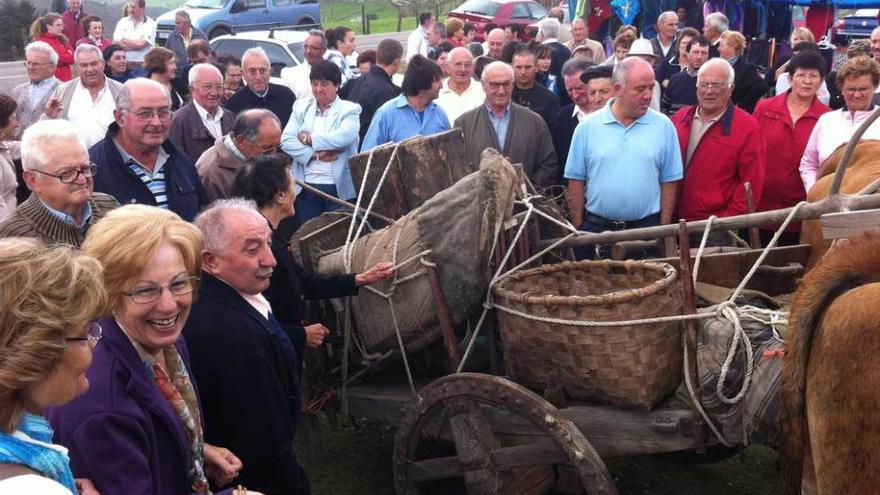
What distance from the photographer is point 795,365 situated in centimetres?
290

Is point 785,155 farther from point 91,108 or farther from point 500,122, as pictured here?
point 91,108

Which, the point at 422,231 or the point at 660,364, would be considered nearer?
the point at 660,364

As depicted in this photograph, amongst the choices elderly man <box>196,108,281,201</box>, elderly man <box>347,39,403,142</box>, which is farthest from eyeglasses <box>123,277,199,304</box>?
elderly man <box>347,39,403,142</box>

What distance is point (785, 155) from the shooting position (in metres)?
6.48

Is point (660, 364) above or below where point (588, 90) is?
below

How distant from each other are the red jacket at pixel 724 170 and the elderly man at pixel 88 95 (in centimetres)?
440

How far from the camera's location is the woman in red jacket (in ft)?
37.3

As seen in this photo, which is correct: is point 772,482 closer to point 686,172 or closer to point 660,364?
point 660,364

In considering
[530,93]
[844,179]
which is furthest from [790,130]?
[530,93]

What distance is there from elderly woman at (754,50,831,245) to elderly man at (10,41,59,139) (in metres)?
5.86

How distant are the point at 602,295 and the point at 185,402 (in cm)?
175

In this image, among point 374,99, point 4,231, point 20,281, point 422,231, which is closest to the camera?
point 20,281

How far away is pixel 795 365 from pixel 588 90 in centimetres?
431

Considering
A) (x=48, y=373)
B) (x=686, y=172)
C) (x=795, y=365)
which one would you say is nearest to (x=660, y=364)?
(x=795, y=365)
